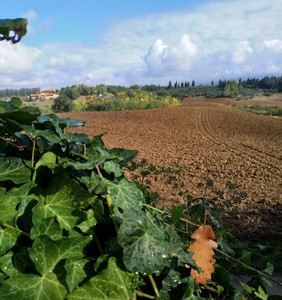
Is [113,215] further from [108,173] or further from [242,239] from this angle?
[242,239]

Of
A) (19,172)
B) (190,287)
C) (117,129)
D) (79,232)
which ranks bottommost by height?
(117,129)

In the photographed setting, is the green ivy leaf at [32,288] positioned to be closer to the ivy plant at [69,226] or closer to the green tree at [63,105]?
the ivy plant at [69,226]

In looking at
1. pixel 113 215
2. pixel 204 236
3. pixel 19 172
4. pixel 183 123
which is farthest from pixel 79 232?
pixel 183 123

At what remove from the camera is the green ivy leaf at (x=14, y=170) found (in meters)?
0.85

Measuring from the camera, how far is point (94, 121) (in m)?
29.2

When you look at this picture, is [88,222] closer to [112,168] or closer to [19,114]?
[112,168]

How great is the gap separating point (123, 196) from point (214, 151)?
14.2 metres

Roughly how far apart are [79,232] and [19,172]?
0.20 meters

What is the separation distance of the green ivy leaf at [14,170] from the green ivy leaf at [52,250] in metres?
0.17

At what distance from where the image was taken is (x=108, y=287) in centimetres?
73

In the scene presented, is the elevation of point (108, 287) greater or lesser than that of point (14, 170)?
lesser

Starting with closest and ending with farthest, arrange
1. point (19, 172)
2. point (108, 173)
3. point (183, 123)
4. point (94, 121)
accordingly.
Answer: point (19, 172) < point (108, 173) < point (183, 123) < point (94, 121)

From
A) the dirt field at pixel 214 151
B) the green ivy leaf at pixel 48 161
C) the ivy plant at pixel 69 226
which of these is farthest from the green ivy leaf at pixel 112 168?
the dirt field at pixel 214 151

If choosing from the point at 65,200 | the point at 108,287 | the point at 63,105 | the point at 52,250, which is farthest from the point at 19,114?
the point at 63,105
